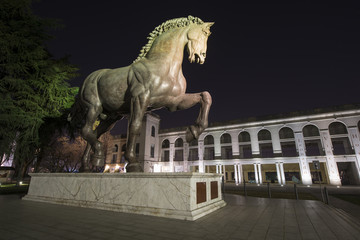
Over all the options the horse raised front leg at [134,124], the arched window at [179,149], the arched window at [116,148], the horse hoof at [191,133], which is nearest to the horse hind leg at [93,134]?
the horse raised front leg at [134,124]

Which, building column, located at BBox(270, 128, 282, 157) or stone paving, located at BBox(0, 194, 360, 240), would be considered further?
building column, located at BBox(270, 128, 282, 157)

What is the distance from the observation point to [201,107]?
4332 millimetres

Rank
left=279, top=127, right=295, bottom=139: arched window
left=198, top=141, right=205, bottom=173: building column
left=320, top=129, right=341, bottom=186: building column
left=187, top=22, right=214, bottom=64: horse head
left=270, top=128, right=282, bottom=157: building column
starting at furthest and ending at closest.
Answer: left=198, top=141, right=205, bottom=173: building column → left=279, top=127, right=295, bottom=139: arched window → left=270, top=128, right=282, bottom=157: building column → left=320, top=129, right=341, bottom=186: building column → left=187, top=22, right=214, bottom=64: horse head

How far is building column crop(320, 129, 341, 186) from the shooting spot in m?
22.5

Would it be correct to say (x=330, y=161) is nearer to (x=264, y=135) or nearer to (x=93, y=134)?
(x=264, y=135)

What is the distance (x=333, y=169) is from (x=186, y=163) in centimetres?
2078

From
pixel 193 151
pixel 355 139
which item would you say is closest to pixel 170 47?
pixel 355 139

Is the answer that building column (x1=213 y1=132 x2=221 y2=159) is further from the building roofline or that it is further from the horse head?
the horse head

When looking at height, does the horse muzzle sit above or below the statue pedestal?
above

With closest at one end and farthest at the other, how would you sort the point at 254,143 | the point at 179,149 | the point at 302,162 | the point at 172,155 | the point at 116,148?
the point at 302,162 < the point at 254,143 < the point at 172,155 < the point at 179,149 < the point at 116,148

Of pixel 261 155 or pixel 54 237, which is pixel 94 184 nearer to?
pixel 54 237

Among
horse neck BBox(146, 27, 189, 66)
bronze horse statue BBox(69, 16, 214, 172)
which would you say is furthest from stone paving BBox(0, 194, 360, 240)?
horse neck BBox(146, 27, 189, 66)

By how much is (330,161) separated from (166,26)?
92.6ft

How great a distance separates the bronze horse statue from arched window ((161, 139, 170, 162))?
3055cm
